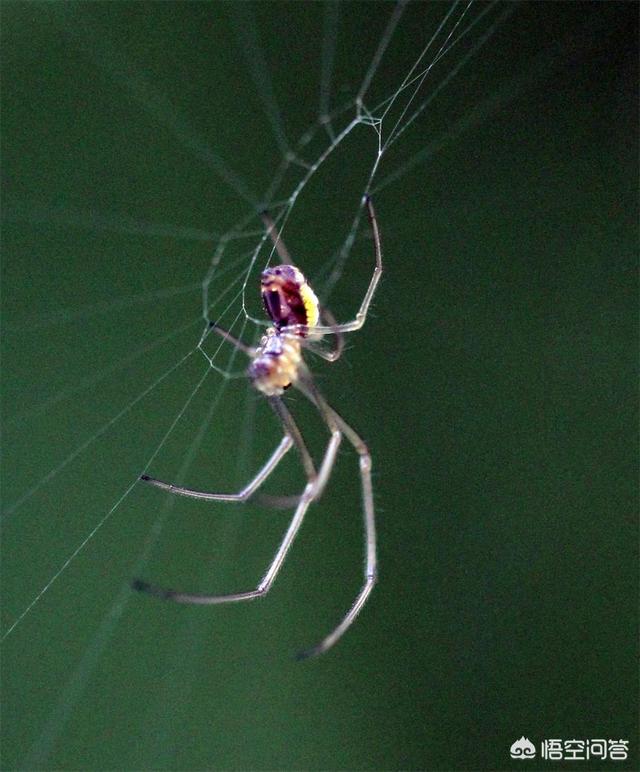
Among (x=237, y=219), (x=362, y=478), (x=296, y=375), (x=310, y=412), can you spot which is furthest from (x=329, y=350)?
(x=237, y=219)

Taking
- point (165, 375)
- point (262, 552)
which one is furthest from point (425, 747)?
point (165, 375)

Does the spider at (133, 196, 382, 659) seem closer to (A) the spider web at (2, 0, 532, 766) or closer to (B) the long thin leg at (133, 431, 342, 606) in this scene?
(B) the long thin leg at (133, 431, 342, 606)

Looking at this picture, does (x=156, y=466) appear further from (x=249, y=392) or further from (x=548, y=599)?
(x=548, y=599)

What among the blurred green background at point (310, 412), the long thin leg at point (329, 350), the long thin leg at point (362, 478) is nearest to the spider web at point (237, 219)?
the blurred green background at point (310, 412)

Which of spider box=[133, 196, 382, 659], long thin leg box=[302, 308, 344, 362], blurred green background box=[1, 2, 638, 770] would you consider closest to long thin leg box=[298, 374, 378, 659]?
spider box=[133, 196, 382, 659]

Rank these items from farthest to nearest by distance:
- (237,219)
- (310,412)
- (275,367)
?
(237,219) → (310,412) → (275,367)

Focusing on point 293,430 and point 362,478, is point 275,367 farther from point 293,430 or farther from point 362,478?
point 362,478

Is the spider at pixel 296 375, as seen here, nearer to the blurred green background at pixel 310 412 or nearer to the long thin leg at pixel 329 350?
the long thin leg at pixel 329 350

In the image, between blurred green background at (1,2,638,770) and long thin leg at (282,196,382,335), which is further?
blurred green background at (1,2,638,770)
